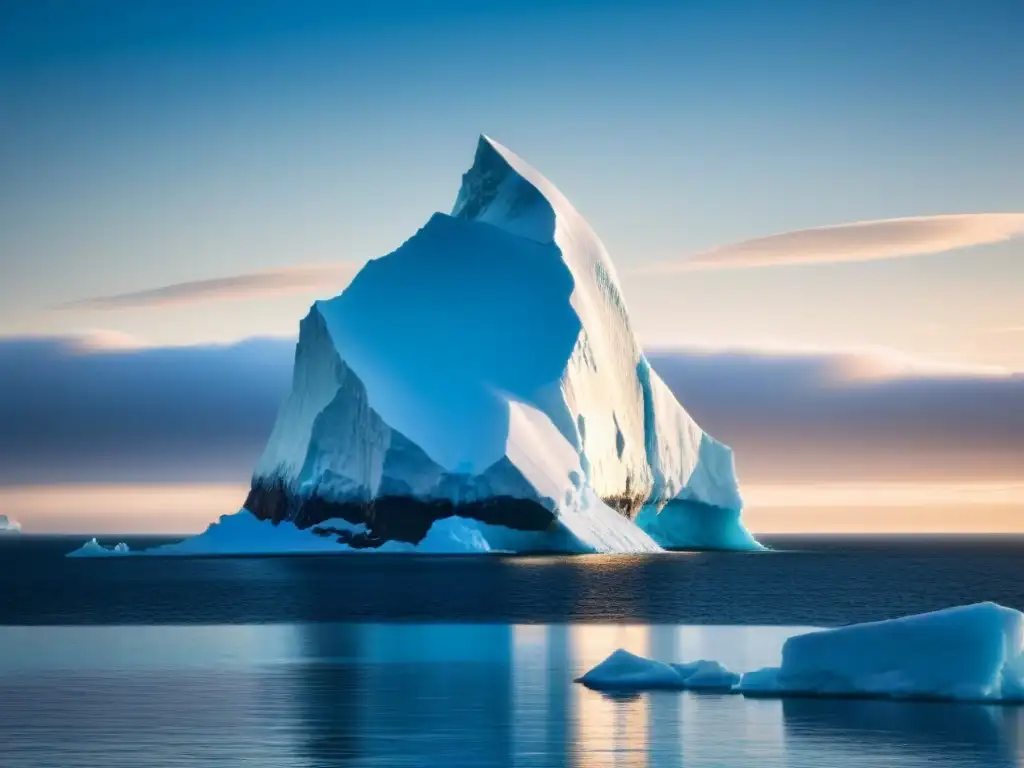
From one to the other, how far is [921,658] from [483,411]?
49402mm

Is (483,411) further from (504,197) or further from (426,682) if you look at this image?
(426,682)

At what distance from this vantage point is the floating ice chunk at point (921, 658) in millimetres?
20547

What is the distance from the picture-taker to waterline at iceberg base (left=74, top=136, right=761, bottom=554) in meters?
68.5

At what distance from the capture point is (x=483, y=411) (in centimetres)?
6994

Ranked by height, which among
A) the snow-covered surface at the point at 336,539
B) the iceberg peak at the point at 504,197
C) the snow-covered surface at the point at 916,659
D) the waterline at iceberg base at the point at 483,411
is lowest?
the snow-covered surface at the point at 916,659

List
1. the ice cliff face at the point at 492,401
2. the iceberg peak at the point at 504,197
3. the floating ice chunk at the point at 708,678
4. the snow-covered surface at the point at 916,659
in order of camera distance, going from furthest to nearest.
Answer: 1. the iceberg peak at the point at 504,197
2. the ice cliff face at the point at 492,401
3. the floating ice chunk at the point at 708,678
4. the snow-covered surface at the point at 916,659

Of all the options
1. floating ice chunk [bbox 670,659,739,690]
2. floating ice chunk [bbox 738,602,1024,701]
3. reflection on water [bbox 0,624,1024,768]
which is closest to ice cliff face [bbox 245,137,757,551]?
reflection on water [bbox 0,624,1024,768]

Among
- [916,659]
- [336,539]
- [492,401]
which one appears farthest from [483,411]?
[916,659]

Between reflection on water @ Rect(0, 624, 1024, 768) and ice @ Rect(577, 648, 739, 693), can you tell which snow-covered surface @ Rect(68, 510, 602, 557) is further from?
ice @ Rect(577, 648, 739, 693)

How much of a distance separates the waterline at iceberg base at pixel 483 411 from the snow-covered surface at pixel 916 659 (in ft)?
149

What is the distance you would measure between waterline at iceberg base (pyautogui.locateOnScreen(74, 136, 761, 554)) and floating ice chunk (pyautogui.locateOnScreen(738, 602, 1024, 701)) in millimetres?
45418

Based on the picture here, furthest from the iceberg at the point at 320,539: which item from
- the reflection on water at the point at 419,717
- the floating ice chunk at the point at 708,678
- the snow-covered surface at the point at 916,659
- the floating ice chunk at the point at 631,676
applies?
the snow-covered surface at the point at 916,659

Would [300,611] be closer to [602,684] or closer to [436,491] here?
[602,684]

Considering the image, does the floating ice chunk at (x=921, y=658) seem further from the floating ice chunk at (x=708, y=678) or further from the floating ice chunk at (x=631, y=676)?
the floating ice chunk at (x=631, y=676)
